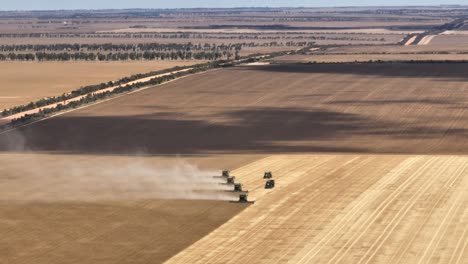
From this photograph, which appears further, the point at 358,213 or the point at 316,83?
the point at 316,83

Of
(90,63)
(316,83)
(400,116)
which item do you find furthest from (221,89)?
(90,63)

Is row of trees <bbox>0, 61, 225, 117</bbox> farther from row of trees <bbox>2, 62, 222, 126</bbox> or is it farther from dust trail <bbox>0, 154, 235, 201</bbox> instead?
dust trail <bbox>0, 154, 235, 201</bbox>

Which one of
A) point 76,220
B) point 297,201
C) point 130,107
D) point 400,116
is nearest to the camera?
point 76,220

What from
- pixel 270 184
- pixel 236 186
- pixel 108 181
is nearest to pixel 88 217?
pixel 236 186

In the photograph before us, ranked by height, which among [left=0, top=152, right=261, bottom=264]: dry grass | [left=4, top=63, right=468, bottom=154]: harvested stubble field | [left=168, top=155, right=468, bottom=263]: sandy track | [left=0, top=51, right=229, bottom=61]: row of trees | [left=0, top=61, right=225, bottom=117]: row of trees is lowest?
[left=0, top=51, right=229, bottom=61]: row of trees

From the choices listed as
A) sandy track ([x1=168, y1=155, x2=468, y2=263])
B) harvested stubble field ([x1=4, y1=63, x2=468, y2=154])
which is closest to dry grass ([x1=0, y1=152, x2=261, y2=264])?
sandy track ([x1=168, y1=155, x2=468, y2=263])

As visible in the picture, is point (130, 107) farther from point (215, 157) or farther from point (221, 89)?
point (215, 157)

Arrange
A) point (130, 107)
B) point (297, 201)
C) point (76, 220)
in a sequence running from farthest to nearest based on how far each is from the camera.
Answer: point (130, 107), point (297, 201), point (76, 220)
